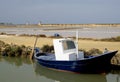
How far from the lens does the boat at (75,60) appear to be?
17.8 metres

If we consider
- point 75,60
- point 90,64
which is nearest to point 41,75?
point 75,60

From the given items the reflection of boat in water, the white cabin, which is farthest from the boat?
the reflection of boat in water

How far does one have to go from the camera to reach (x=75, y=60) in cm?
1791

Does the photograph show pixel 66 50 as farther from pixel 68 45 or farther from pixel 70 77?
pixel 70 77

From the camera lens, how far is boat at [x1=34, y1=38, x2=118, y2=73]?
58.2 ft

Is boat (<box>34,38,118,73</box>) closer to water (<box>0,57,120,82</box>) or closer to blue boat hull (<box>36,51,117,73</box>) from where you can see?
blue boat hull (<box>36,51,117,73</box>)

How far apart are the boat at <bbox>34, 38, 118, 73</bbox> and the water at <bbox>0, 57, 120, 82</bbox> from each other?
0.39m

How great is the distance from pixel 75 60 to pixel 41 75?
3.06 m

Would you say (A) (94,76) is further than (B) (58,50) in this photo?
No

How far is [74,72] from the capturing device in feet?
61.1

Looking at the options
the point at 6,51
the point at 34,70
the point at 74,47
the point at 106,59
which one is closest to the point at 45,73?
the point at 34,70

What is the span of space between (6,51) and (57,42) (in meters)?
9.37

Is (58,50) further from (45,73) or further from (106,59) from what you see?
(106,59)

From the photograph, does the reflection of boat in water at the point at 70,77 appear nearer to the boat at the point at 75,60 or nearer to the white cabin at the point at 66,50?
the boat at the point at 75,60
